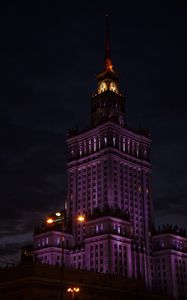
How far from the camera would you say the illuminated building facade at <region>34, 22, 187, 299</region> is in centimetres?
16638

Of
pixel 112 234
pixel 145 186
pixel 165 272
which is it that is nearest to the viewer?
pixel 112 234

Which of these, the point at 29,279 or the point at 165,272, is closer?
the point at 29,279

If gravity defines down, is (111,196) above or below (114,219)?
above

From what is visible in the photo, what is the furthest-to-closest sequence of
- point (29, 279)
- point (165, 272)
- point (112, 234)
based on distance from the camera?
point (165, 272), point (112, 234), point (29, 279)

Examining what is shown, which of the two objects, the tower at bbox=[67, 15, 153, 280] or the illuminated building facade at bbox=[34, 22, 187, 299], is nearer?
the tower at bbox=[67, 15, 153, 280]

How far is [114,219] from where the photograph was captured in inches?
6555

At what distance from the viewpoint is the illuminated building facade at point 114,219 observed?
166 m

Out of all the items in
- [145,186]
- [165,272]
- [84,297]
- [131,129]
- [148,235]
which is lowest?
[84,297]

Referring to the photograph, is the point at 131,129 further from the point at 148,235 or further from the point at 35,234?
the point at 35,234

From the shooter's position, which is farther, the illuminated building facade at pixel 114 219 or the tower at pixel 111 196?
the illuminated building facade at pixel 114 219

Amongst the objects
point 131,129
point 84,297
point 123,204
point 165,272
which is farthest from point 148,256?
point 84,297

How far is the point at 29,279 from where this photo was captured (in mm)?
103500

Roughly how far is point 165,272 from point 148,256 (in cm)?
830

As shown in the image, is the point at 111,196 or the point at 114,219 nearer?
the point at 114,219
